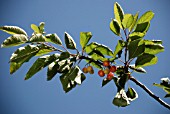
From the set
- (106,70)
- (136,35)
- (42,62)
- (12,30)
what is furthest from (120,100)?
(12,30)

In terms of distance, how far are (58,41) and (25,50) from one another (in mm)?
231

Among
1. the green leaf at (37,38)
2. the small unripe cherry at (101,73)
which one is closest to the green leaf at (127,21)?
the small unripe cherry at (101,73)

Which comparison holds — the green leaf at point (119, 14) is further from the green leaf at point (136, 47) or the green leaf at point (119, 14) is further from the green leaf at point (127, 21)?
the green leaf at point (136, 47)

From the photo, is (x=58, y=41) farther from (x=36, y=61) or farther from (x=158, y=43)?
(x=158, y=43)

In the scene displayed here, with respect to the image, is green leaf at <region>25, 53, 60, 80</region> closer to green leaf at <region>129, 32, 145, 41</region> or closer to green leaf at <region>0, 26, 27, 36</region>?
green leaf at <region>0, 26, 27, 36</region>

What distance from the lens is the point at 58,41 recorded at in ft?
5.35

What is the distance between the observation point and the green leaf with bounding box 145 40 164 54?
1573mm

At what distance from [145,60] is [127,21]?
0.94 ft

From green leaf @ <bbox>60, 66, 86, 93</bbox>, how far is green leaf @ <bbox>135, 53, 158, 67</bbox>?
389mm

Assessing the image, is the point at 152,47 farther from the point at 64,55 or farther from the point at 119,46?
the point at 64,55

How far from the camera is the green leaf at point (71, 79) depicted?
1525 mm

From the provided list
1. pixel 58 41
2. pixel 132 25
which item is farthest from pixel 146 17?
pixel 58 41

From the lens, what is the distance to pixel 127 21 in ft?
5.46

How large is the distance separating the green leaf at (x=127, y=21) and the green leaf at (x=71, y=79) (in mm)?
433
